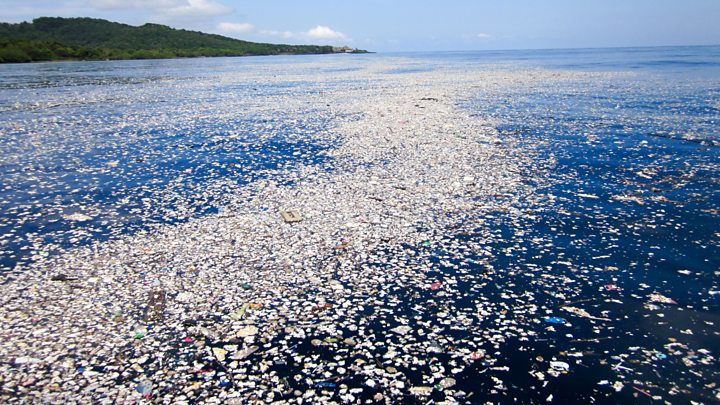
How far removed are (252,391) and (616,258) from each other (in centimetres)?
535

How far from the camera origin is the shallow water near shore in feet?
13.5

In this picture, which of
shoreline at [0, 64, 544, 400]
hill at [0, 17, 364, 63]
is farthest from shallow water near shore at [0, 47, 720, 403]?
hill at [0, 17, 364, 63]

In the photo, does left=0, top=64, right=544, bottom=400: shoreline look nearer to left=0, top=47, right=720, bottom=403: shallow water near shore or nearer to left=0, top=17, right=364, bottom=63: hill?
left=0, top=47, right=720, bottom=403: shallow water near shore

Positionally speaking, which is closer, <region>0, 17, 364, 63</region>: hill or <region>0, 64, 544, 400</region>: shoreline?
<region>0, 64, 544, 400</region>: shoreline

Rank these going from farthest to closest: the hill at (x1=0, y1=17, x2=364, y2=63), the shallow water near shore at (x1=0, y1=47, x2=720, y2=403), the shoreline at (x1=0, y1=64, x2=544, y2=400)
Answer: the hill at (x1=0, y1=17, x2=364, y2=63) → the shoreline at (x1=0, y1=64, x2=544, y2=400) → the shallow water near shore at (x1=0, y1=47, x2=720, y2=403)

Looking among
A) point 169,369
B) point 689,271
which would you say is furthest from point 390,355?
point 689,271

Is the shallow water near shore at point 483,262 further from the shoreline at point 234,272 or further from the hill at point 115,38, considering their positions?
the hill at point 115,38

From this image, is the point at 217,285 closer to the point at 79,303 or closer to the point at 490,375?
the point at 79,303

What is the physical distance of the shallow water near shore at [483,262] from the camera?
4102mm

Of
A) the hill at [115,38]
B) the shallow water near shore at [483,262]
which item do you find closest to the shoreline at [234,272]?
the shallow water near shore at [483,262]

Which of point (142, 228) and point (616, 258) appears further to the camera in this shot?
point (142, 228)

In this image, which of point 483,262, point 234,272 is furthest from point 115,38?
point 483,262

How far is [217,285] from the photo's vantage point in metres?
5.88

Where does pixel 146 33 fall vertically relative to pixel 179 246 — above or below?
above
